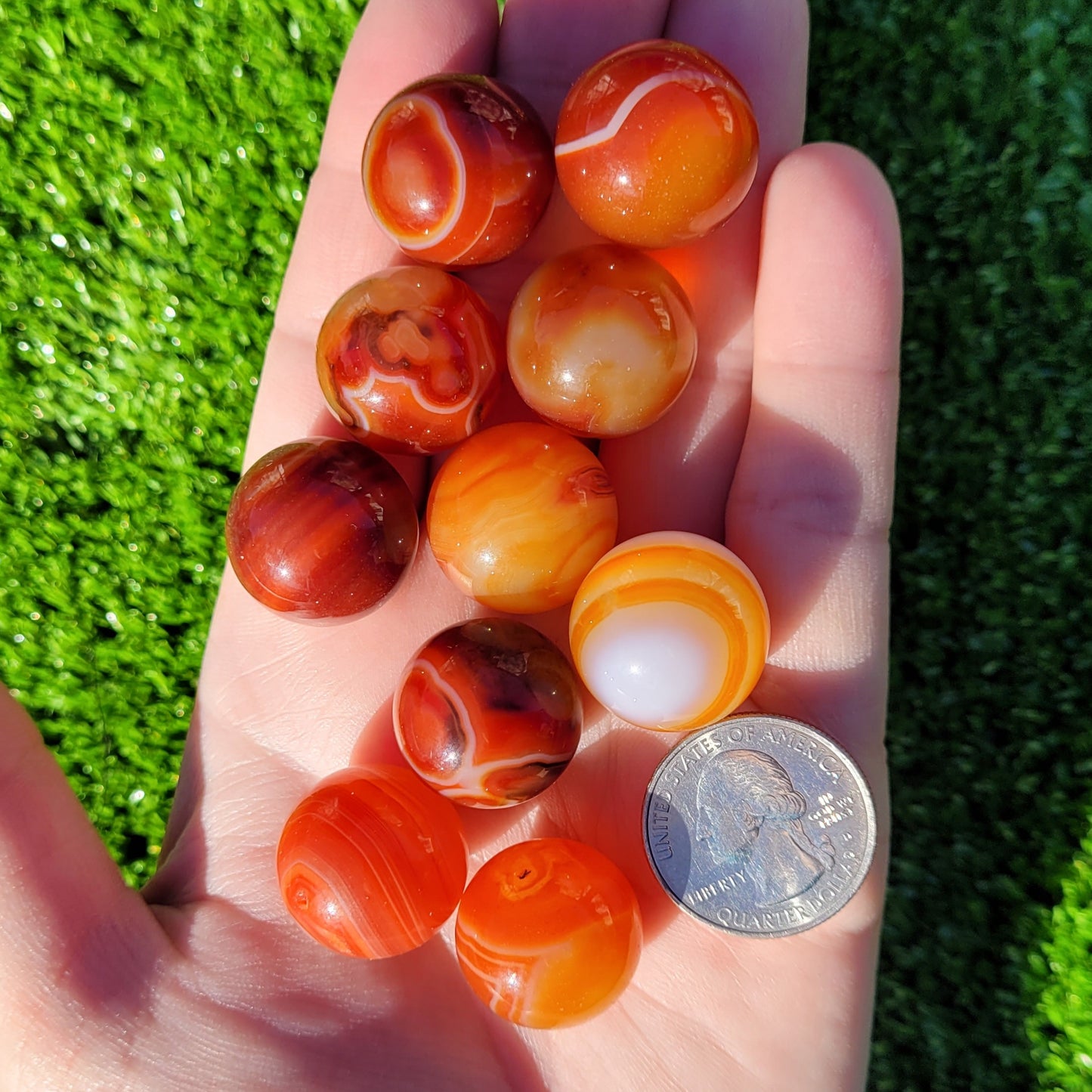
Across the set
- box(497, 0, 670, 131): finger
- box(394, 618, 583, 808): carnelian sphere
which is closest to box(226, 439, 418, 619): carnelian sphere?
box(394, 618, 583, 808): carnelian sphere

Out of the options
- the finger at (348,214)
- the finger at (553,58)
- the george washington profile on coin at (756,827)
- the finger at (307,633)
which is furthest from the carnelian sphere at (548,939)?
the finger at (553,58)

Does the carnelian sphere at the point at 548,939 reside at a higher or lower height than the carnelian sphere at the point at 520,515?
lower

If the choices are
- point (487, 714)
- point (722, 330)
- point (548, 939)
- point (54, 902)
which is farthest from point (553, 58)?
point (54, 902)

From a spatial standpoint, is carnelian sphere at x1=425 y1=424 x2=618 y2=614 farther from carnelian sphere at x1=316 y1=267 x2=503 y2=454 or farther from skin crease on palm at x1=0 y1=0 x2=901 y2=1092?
skin crease on palm at x1=0 y1=0 x2=901 y2=1092

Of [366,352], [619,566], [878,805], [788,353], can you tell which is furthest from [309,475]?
[878,805]

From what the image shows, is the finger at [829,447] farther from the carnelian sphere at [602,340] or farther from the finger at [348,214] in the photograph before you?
the finger at [348,214]

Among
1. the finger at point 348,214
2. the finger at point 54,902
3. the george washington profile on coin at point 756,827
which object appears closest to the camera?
the finger at point 54,902

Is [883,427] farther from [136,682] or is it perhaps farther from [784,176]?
[136,682]

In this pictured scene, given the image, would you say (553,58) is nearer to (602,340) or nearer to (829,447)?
(602,340)
